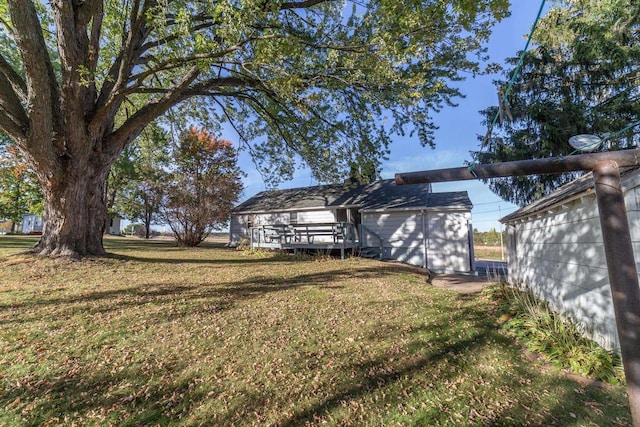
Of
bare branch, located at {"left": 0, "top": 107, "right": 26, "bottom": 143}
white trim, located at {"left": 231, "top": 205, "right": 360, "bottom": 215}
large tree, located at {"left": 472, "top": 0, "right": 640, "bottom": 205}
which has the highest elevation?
large tree, located at {"left": 472, "top": 0, "right": 640, "bottom": 205}

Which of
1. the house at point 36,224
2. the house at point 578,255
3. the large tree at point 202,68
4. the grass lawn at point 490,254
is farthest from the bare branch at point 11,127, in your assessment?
the house at point 36,224

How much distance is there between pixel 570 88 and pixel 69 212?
22046 millimetres

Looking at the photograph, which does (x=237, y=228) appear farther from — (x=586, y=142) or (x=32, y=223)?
(x=32, y=223)

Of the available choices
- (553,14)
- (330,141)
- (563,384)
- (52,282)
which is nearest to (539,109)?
(553,14)

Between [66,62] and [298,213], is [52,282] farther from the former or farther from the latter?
[298,213]

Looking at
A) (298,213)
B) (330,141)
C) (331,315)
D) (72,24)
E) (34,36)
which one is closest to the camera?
(331,315)

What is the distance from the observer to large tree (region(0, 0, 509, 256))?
19.2ft

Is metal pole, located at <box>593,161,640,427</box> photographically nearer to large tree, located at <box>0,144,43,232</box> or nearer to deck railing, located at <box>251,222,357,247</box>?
deck railing, located at <box>251,222,357,247</box>

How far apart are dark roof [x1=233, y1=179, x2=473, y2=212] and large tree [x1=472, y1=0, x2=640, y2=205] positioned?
357cm

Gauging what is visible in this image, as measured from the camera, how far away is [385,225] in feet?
50.0

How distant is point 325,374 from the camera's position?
3326 mm

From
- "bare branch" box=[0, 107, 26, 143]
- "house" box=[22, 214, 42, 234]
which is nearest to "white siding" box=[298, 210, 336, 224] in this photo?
"bare branch" box=[0, 107, 26, 143]

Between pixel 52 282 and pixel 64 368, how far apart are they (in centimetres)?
442

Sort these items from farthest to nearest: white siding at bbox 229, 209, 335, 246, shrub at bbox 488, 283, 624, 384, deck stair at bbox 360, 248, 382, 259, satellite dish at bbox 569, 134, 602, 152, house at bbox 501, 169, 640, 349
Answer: white siding at bbox 229, 209, 335, 246, deck stair at bbox 360, 248, 382, 259, house at bbox 501, 169, 640, 349, shrub at bbox 488, 283, 624, 384, satellite dish at bbox 569, 134, 602, 152
